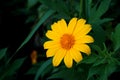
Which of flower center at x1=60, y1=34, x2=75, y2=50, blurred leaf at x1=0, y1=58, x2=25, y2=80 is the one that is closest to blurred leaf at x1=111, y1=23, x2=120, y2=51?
flower center at x1=60, y1=34, x2=75, y2=50

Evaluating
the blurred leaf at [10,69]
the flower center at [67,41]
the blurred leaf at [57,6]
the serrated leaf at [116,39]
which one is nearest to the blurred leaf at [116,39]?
the serrated leaf at [116,39]

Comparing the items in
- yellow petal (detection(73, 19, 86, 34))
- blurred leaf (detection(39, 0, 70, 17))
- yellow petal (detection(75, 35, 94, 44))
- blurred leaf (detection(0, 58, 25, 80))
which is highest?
blurred leaf (detection(39, 0, 70, 17))

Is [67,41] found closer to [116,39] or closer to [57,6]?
[116,39]

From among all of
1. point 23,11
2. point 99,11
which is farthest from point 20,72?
point 99,11

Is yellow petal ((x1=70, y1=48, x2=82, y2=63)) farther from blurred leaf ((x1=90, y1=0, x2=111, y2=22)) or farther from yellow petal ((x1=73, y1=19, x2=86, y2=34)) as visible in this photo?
blurred leaf ((x1=90, y1=0, x2=111, y2=22))

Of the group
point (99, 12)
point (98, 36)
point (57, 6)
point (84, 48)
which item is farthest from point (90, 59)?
point (57, 6)

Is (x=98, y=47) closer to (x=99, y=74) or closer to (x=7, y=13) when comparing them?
(x=99, y=74)

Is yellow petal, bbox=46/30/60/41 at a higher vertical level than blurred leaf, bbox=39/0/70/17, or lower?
lower
